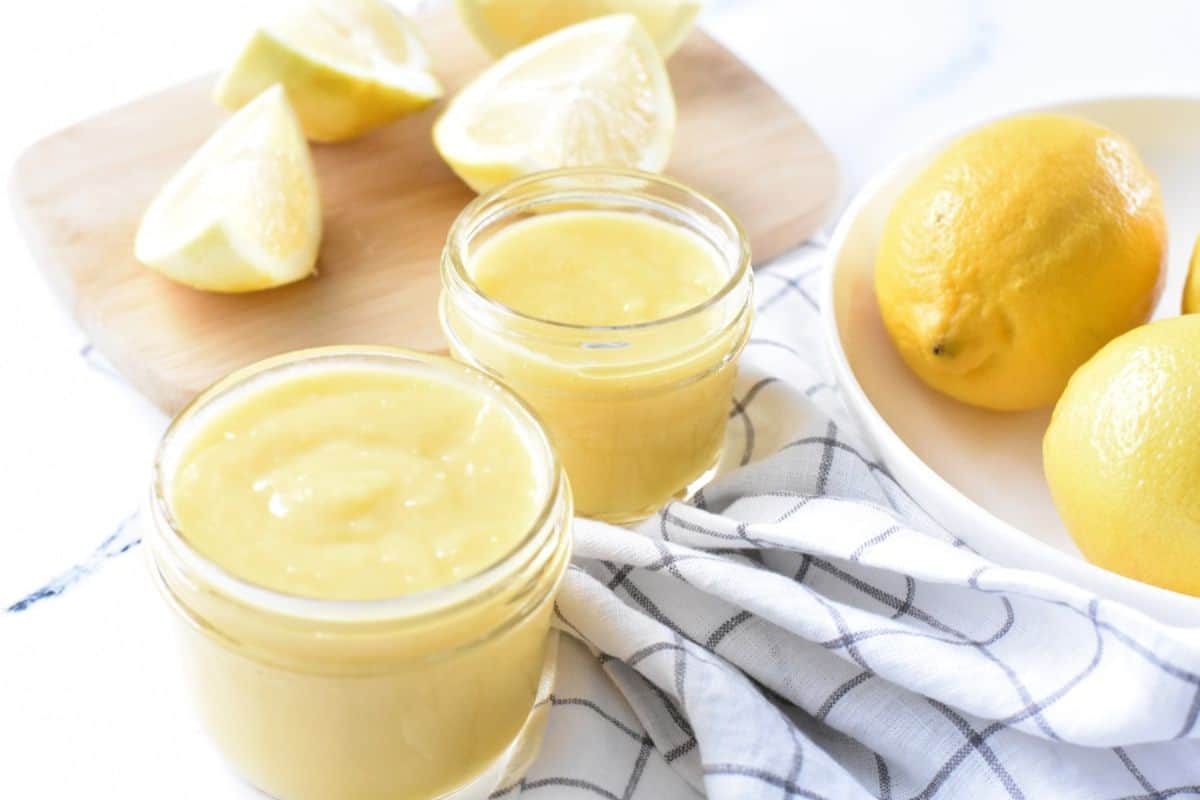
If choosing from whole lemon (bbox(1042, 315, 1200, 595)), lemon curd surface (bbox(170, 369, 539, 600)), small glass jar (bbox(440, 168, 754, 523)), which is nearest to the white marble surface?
lemon curd surface (bbox(170, 369, 539, 600))

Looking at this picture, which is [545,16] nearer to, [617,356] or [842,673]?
[617,356]

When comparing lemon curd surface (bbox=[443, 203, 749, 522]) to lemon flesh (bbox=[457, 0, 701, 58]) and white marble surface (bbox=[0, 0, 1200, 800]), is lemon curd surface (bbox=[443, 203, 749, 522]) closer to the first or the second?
white marble surface (bbox=[0, 0, 1200, 800])

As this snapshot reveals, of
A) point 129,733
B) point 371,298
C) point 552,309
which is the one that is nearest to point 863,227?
point 552,309

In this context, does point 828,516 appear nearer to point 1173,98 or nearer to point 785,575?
point 785,575

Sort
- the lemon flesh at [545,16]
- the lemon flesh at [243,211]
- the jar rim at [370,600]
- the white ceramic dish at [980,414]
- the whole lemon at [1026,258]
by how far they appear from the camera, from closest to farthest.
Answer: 1. the jar rim at [370,600]
2. the white ceramic dish at [980,414]
3. the whole lemon at [1026,258]
4. the lemon flesh at [243,211]
5. the lemon flesh at [545,16]

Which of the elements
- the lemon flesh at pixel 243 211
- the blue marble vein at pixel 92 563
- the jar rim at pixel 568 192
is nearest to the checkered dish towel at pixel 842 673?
the jar rim at pixel 568 192

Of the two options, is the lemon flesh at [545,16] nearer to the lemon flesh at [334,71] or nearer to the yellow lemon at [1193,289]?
the lemon flesh at [334,71]
